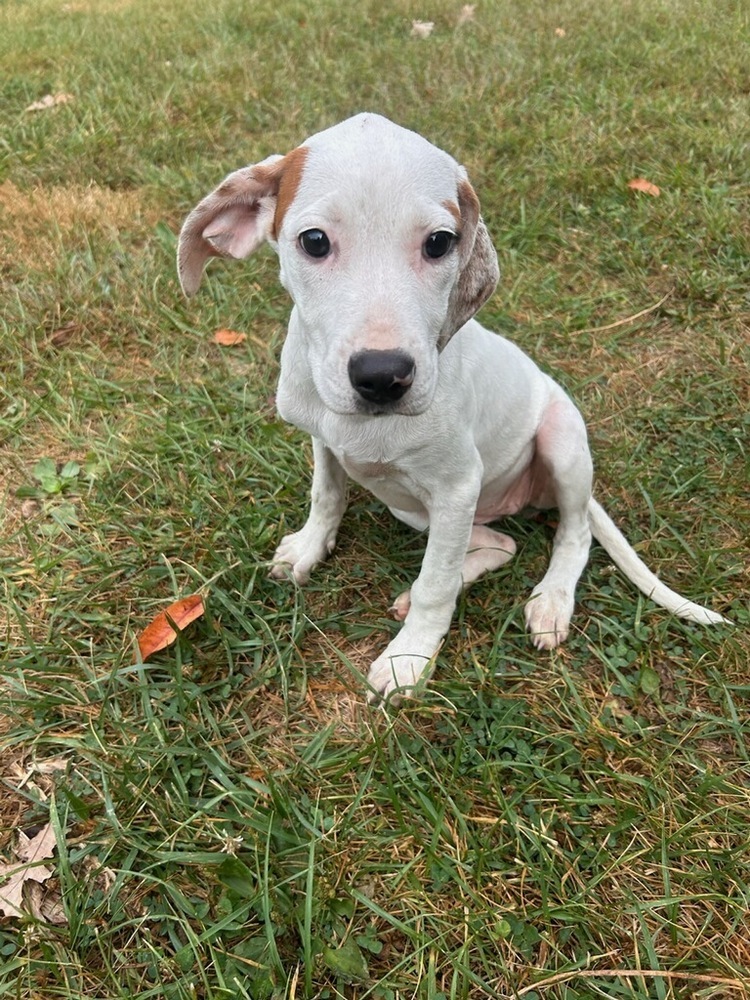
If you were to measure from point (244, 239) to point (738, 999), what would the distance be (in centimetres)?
270

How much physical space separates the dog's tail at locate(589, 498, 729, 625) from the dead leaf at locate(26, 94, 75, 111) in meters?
6.01

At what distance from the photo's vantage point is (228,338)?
4.14 meters

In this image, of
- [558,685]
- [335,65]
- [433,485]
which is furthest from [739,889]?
[335,65]

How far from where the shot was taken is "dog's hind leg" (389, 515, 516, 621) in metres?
2.89

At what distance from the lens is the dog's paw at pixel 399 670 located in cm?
258

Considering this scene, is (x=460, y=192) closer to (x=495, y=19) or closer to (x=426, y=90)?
(x=426, y=90)

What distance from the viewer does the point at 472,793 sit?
233 centimetres

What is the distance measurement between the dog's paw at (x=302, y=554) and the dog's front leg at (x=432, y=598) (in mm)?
511

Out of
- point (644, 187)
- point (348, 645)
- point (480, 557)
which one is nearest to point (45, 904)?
point (348, 645)

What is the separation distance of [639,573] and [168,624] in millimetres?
1927

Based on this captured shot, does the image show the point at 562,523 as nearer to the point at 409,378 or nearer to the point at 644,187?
the point at 409,378

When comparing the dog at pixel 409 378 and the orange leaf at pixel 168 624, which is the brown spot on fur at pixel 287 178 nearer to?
the dog at pixel 409 378

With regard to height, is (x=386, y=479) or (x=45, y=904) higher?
(x=386, y=479)

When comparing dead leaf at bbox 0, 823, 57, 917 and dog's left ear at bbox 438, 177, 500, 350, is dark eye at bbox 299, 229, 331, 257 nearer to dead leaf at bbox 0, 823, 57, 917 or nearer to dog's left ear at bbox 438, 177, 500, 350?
dog's left ear at bbox 438, 177, 500, 350
